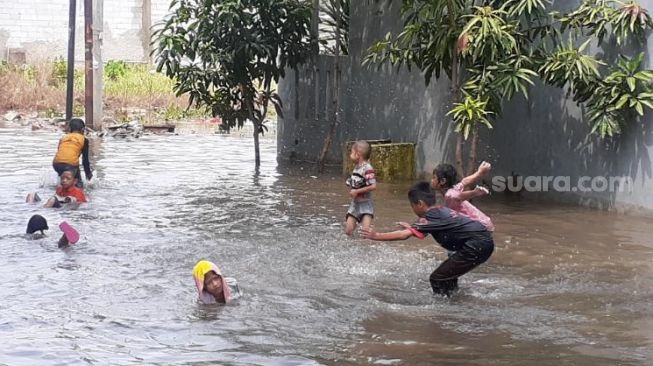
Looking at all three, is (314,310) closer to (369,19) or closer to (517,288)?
(517,288)

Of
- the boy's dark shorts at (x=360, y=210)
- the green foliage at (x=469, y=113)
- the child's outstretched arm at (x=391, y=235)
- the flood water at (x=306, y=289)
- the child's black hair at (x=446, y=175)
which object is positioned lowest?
the flood water at (x=306, y=289)

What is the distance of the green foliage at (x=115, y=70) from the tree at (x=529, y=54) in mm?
21680

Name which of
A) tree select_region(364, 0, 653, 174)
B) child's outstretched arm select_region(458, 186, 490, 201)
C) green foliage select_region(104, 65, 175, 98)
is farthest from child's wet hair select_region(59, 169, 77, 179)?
green foliage select_region(104, 65, 175, 98)

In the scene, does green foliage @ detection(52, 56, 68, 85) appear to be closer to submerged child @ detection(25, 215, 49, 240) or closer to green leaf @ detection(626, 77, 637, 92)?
submerged child @ detection(25, 215, 49, 240)

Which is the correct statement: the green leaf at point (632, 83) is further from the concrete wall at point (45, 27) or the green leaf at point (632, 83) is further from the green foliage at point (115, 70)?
the concrete wall at point (45, 27)

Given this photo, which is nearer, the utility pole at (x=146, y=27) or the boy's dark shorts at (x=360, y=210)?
the boy's dark shorts at (x=360, y=210)

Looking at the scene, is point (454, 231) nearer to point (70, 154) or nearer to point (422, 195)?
point (422, 195)

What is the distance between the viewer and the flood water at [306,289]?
20.6 ft

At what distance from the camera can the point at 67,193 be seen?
1268 cm

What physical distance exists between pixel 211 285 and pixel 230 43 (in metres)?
9.44

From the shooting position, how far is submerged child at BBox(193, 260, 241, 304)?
7348 mm

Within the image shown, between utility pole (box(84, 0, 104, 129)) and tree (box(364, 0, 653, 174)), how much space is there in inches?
510

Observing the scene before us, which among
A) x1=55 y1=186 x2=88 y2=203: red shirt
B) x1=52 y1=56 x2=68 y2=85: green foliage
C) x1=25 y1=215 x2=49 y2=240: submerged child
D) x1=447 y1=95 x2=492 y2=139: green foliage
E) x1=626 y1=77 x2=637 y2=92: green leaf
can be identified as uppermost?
x1=52 y1=56 x2=68 y2=85: green foliage

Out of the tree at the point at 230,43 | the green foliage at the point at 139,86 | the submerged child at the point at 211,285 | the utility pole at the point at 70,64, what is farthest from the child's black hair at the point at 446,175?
the green foliage at the point at 139,86
